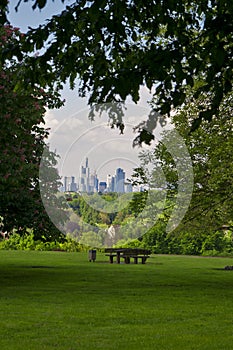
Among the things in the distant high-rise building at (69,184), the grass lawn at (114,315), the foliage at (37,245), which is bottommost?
the grass lawn at (114,315)

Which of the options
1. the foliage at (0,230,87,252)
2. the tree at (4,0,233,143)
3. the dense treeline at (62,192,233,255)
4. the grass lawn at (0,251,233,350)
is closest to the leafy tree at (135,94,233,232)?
the dense treeline at (62,192,233,255)

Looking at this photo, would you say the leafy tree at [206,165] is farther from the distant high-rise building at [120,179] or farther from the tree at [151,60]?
the tree at [151,60]

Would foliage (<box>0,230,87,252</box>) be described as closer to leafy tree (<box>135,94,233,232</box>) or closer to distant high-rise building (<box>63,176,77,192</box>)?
distant high-rise building (<box>63,176,77,192</box>)

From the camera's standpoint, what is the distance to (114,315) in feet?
43.5

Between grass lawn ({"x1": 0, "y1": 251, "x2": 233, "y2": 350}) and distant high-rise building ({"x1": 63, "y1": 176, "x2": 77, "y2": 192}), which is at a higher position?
distant high-rise building ({"x1": 63, "y1": 176, "x2": 77, "y2": 192})

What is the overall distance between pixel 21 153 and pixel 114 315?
388 inches

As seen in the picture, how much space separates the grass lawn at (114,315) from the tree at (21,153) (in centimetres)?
284

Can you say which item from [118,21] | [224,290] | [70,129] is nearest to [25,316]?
[118,21]

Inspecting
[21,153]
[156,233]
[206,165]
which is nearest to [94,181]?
[206,165]

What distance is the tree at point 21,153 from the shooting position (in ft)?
70.4

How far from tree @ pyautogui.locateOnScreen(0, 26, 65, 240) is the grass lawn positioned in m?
2.84

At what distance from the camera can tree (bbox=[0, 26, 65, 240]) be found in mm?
21453

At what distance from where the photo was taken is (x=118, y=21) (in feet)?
27.8

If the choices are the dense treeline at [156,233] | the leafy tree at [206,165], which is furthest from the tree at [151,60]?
the dense treeline at [156,233]
